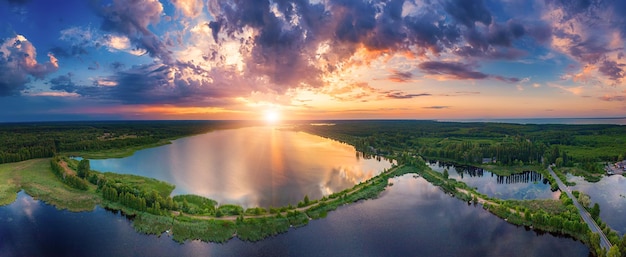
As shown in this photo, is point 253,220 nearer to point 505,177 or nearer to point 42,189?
point 42,189

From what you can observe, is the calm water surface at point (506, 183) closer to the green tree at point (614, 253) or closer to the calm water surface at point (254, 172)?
the calm water surface at point (254, 172)

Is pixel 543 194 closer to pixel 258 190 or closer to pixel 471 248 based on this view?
pixel 471 248

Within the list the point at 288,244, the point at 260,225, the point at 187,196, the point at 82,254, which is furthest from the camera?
the point at 187,196

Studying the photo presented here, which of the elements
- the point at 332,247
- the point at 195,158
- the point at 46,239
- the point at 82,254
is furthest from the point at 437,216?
the point at 195,158

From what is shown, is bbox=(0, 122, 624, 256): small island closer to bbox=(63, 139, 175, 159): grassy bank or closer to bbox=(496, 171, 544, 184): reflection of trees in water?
bbox=(496, 171, 544, 184): reflection of trees in water

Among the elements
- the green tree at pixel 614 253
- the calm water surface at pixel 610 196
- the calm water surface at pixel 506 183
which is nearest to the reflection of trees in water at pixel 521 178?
the calm water surface at pixel 506 183

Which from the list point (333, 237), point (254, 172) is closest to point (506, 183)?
point (333, 237)

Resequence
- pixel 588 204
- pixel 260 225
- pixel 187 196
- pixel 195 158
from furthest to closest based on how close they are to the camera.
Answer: pixel 195 158 < pixel 187 196 < pixel 588 204 < pixel 260 225
